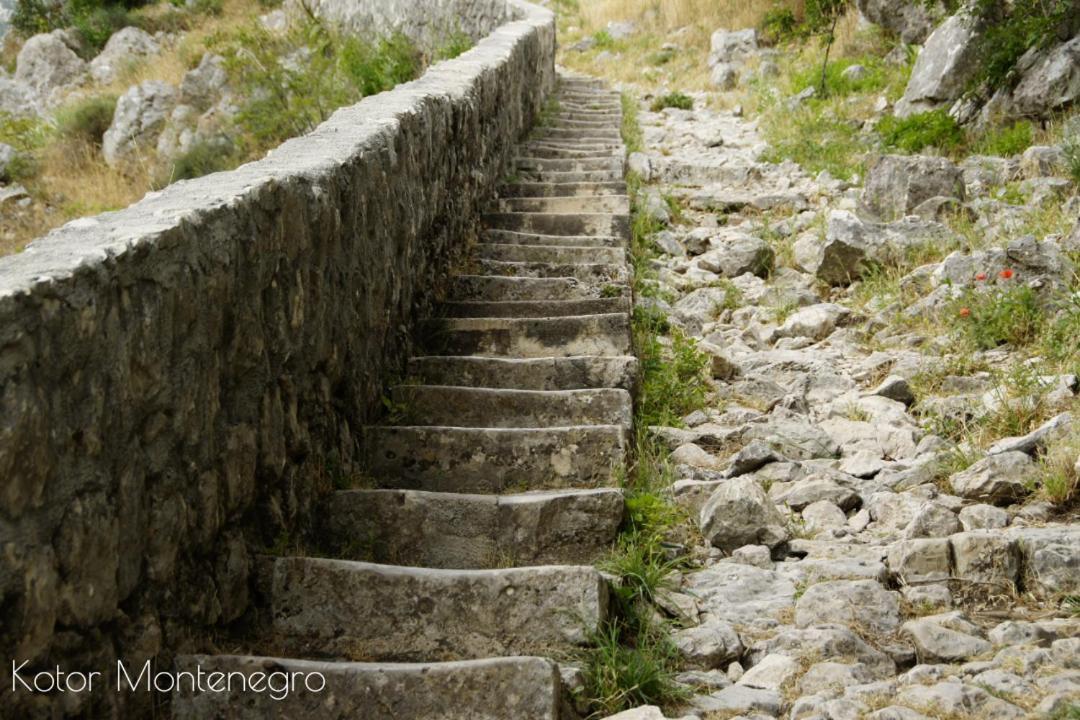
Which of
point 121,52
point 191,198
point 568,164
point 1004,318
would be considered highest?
point 191,198

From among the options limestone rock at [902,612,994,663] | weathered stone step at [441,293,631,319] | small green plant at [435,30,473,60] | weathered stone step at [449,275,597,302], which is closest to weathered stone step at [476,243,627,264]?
weathered stone step at [449,275,597,302]

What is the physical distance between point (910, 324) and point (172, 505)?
4.36 m

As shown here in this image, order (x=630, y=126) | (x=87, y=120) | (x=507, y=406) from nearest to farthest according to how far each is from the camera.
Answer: (x=507, y=406)
(x=630, y=126)
(x=87, y=120)

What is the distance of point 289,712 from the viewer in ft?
9.70

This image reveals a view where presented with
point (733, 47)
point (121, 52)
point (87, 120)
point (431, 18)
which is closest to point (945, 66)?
point (733, 47)

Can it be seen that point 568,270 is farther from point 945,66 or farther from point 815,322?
point 945,66

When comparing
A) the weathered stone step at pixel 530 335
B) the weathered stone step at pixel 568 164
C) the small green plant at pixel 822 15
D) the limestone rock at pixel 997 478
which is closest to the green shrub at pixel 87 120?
the weathered stone step at pixel 568 164

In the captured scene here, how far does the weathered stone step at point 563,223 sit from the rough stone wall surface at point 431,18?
21.7 ft

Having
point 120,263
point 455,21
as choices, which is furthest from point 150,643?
point 455,21

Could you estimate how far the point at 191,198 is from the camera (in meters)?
3.22

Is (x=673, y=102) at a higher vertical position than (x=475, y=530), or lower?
higher

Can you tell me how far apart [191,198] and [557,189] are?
17.8 feet

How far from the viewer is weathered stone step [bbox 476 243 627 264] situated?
6.88 meters

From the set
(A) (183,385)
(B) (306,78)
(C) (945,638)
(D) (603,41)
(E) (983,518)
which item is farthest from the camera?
(D) (603,41)
